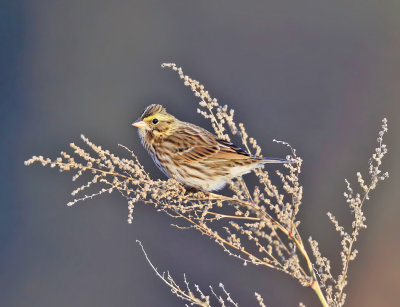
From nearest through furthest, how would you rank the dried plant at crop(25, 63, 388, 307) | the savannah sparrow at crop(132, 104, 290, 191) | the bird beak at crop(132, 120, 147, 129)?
the dried plant at crop(25, 63, 388, 307) → the savannah sparrow at crop(132, 104, 290, 191) → the bird beak at crop(132, 120, 147, 129)

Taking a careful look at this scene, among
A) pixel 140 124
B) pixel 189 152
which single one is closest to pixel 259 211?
pixel 189 152

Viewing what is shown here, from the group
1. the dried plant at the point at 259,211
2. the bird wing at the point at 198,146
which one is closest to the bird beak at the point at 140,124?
the bird wing at the point at 198,146

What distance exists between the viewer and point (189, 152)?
3.81 m

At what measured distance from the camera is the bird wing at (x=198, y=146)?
371cm

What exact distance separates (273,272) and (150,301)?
173cm

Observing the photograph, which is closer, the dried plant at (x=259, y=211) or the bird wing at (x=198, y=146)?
the dried plant at (x=259, y=211)

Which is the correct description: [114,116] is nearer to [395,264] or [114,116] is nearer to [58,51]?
[58,51]

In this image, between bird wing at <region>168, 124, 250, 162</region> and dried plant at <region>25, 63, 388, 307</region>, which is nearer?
dried plant at <region>25, 63, 388, 307</region>

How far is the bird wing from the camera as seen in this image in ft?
12.2

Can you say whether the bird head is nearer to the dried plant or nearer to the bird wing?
the bird wing

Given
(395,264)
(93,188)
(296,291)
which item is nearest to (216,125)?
(296,291)

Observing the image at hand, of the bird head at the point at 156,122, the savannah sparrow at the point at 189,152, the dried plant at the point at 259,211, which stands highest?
the bird head at the point at 156,122

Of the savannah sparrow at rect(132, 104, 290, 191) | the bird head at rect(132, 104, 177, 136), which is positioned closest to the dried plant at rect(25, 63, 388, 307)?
the savannah sparrow at rect(132, 104, 290, 191)

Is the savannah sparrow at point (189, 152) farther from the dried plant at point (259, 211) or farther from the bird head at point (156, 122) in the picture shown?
the dried plant at point (259, 211)
